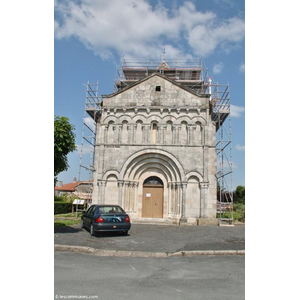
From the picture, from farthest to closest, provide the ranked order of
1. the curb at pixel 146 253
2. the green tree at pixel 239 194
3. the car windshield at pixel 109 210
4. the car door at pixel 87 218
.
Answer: the green tree at pixel 239 194 < the car door at pixel 87 218 < the car windshield at pixel 109 210 < the curb at pixel 146 253

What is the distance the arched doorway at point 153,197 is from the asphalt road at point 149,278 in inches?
476

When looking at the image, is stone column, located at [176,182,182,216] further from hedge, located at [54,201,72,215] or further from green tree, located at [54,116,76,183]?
hedge, located at [54,201,72,215]

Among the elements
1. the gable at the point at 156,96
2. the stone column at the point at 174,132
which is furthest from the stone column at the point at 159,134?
the gable at the point at 156,96

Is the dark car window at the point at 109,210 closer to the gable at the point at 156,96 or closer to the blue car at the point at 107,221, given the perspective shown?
the blue car at the point at 107,221

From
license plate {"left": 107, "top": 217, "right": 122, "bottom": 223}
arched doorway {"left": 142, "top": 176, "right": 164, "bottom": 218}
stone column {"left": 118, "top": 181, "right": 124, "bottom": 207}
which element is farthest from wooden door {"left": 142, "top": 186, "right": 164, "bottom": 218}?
license plate {"left": 107, "top": 217, "right": 122, "bottom": 223}

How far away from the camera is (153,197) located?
2058cm

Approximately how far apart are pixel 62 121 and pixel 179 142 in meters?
10.0

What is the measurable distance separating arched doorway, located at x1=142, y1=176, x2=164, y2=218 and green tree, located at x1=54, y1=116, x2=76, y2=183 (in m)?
9.30

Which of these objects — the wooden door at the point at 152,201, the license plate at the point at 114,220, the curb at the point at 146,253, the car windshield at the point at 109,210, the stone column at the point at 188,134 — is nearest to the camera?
the curb at the point at 146,253

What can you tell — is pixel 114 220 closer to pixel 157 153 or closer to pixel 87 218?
pixel 87 218

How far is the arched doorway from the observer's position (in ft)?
66.9

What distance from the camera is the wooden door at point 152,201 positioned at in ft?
66.8

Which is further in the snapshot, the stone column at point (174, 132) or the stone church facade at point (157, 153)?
the stone column at point (174, 132)
